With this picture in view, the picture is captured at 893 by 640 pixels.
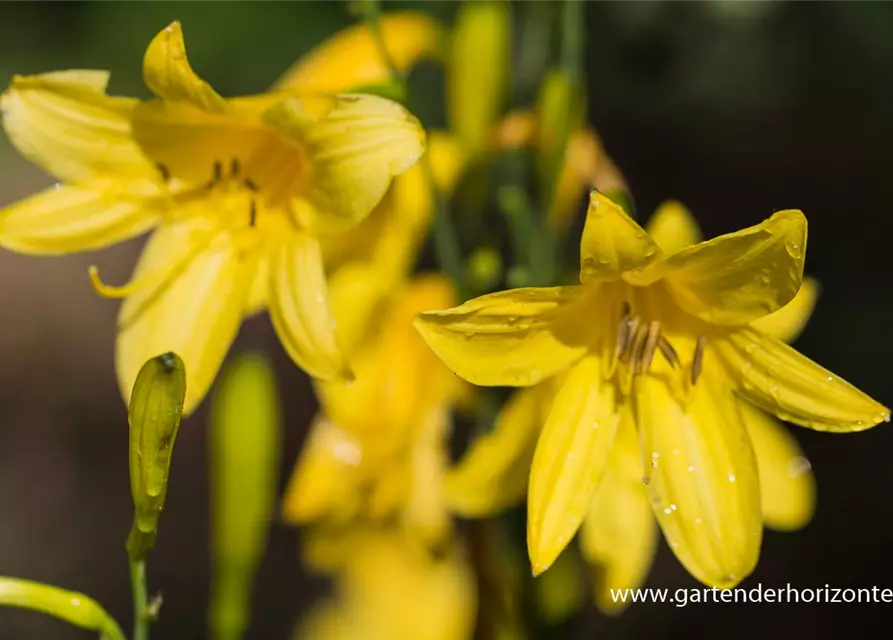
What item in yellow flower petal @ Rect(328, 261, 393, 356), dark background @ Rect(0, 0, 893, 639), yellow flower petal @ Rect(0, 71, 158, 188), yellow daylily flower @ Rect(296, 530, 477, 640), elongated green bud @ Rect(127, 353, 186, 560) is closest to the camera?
elongated green bud @ Rect(127, 353, 186, 560)

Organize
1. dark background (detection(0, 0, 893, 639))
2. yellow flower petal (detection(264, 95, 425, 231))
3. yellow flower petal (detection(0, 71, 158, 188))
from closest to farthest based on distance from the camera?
yellow flower petal (detection(264, 95, 425, 231))
yellow flower petal (detection(0, 71, 158, 188))
dark background (detection(0, 0, 893, 639))

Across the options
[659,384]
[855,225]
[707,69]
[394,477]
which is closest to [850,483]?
[855,225]

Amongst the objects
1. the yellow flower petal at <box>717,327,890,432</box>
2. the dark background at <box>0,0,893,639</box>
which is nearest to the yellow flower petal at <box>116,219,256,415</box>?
the yellow flower petal at <box>717,327,890,432</box>

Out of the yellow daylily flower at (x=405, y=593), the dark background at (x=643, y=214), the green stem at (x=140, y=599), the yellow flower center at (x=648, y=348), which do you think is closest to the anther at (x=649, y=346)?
the yellow flower center at (x=648, y=348)

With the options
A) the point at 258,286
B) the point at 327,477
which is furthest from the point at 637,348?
the point at 327,477

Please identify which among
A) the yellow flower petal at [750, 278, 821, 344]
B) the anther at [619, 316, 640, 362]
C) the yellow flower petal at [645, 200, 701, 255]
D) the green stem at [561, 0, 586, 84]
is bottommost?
the yellow flower petal at [750, 278, 821, 344]

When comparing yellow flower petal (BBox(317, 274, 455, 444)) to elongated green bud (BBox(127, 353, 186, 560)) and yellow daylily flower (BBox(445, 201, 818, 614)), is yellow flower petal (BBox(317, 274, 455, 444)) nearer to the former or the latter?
yellow daylily flower (BBox(445, 201, 818, 614))

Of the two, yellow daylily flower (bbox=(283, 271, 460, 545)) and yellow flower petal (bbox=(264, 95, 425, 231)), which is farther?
yellow daylily flower (bbox=(283, 271, 460, 545))
